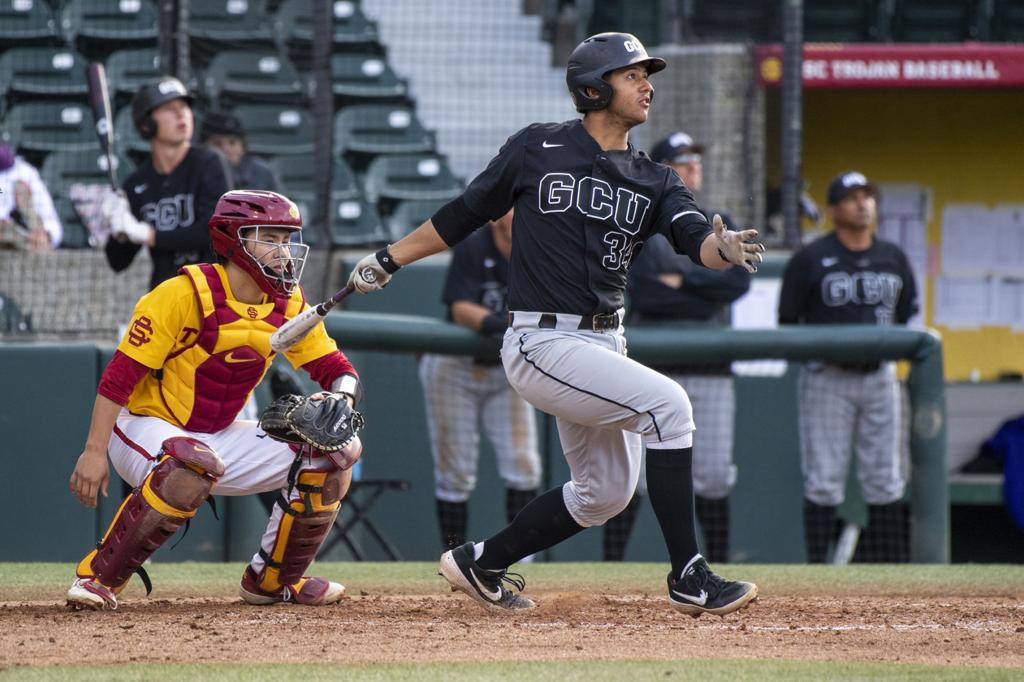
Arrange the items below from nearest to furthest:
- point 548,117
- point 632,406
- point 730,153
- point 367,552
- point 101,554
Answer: point 632,406
point 101,554
point 367,552
point 730,153
point 548,117

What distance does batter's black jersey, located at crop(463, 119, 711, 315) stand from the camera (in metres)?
3.86

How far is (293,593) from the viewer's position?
4.31 meters

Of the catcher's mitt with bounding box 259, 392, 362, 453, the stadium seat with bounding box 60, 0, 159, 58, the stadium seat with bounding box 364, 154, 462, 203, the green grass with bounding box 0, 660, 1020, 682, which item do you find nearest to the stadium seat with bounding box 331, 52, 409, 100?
the stadium seat with bounding box 364, 154, 462, 203

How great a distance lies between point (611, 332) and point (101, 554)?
154cm

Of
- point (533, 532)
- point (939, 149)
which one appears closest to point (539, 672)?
point (533, 532)

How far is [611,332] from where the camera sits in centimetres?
395

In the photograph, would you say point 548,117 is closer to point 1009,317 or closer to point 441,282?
point 441,282

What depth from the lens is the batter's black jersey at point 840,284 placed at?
6586mm

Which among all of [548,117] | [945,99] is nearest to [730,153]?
[548,117]

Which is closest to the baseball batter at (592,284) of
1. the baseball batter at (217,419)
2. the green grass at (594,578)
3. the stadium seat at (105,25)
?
the baseball batter at (217,419)

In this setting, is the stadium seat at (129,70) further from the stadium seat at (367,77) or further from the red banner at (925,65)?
the red banner at (925,65)

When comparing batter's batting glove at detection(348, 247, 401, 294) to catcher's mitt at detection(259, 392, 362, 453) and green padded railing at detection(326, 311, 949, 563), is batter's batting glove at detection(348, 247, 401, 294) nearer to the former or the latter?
catcher's mitt at detection(259, 392, 362, 453)

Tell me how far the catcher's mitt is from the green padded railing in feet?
7.37

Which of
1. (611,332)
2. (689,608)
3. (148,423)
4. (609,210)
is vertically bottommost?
(689,608)
